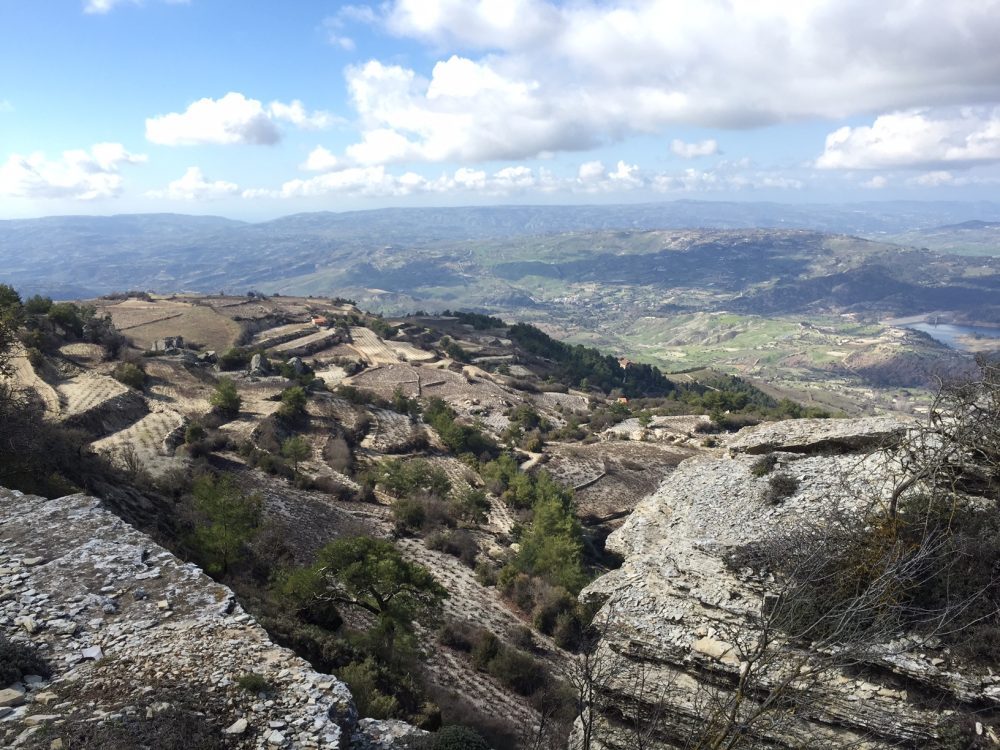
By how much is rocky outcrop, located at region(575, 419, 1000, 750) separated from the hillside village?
62mm

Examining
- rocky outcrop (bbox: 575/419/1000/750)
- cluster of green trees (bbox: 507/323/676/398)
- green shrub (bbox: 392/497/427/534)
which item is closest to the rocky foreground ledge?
rocky outcrop (bbox: 575/419/1000/750)

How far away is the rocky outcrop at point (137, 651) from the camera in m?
7.88

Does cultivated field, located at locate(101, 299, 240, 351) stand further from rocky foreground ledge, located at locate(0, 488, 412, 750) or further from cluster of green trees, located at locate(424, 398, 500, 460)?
rocky foreground ledge, located at locate(0, 488, 412, 750)

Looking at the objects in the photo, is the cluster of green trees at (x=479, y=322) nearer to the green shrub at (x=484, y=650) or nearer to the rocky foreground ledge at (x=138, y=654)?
the green shrub at (x=484, y=650)

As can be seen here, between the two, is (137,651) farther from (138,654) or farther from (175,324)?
(175,324)

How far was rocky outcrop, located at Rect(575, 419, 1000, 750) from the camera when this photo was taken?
334 inches

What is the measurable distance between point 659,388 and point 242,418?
7554 cm

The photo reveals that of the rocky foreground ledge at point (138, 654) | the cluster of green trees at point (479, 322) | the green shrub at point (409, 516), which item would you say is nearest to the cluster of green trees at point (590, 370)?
the cluster of green trees at point (479, 322)

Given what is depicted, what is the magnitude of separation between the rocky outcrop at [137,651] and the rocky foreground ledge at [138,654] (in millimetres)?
20

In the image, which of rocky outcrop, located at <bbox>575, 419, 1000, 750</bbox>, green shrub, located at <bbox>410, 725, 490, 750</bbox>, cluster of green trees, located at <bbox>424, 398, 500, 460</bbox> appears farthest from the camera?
cluster of green trees, located at <bbox>424, 398, 500, 460</bbox>

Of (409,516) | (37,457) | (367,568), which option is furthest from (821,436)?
(37,457)

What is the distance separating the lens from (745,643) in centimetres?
959

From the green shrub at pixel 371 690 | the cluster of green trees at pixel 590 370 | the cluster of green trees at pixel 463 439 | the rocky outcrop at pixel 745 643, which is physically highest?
the rocky outcrop at pixel 745 643

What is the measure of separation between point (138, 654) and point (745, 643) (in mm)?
10273
